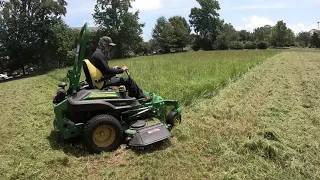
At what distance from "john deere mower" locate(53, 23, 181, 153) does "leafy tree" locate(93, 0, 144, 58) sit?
46153 mm

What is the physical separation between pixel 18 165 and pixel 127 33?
159ft

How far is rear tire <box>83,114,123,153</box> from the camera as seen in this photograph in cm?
512

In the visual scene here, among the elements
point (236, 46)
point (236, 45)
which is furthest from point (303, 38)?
point (236, 46)

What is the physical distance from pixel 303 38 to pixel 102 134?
93566 millimetres

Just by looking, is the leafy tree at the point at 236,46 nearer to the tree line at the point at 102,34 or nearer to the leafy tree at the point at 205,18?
the tree line at the point at 102,34

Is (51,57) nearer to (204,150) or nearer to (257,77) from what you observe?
(257,77)

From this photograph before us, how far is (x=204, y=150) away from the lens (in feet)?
17.8

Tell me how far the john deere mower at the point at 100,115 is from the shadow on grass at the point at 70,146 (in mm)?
140

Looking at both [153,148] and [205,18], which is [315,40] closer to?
[205,18]

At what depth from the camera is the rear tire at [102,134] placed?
5117 millimetres

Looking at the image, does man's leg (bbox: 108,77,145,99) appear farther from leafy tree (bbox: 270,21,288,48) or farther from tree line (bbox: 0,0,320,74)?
leafy tree (bbox: 270,21,288,48)

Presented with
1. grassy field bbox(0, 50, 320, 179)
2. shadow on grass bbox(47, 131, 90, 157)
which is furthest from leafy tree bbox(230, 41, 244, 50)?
shadow on grass bbox(47, 131, 90, 157)

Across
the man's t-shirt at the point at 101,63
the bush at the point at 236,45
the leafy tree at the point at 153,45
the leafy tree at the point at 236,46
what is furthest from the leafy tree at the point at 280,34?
the man's t-shirt at the point at 101,63

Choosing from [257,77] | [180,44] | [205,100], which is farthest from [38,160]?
[180,44]
